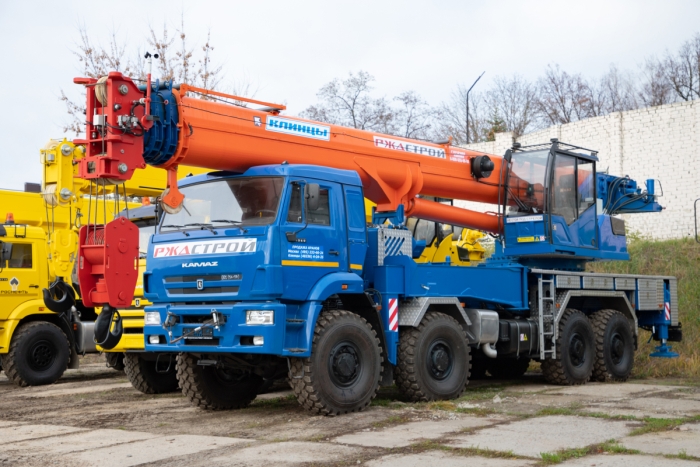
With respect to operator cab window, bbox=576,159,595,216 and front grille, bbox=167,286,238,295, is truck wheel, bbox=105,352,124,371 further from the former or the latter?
operator cab window, bbox=576,159,595,216

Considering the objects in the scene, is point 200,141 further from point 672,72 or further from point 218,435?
point 672,72

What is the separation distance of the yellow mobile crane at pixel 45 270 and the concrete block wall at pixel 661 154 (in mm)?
15361

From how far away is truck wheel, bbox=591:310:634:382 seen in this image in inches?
528

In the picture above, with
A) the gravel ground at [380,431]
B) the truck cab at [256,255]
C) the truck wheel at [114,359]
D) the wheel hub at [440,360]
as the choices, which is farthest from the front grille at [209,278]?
the truck wheel at [114,359]

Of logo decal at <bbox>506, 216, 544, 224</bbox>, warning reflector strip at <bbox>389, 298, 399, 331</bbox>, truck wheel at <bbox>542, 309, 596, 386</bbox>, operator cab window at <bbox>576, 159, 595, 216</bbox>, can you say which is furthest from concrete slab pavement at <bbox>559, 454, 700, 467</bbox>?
operator cab window at <bbox>576, 159, 595, 216</bbox>

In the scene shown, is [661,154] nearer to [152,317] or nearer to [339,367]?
[339,367]

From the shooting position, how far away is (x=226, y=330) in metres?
9.05

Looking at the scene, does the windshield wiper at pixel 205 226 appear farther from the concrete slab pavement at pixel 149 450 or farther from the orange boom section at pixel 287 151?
the concrete slab pavement at pixel 149 450

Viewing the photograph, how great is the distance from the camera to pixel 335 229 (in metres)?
9.71

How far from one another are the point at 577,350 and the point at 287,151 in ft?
19.3

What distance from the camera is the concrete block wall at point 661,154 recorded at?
2408 cm

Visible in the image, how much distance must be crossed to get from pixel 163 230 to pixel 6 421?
2.84m

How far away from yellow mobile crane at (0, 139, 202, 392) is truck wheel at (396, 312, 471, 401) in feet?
15.9

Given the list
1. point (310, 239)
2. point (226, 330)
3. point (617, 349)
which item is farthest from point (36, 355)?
point (617, 349)
